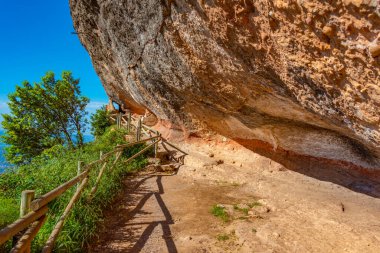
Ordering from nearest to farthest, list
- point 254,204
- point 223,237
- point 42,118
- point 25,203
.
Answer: point 25,203 → point 223,237 → point 254,204 → point 42,118

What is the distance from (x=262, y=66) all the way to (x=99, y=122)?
49.6 feet

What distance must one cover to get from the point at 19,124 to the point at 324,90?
53.1ft

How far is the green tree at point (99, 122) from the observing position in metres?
17.2

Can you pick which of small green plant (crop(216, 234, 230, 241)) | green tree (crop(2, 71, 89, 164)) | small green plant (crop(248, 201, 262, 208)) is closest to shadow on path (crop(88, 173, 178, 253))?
small green plant (crop(216, 234, 230, 241))

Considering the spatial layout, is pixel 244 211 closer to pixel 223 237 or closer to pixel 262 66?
pixel 223 237

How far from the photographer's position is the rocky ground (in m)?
4.11

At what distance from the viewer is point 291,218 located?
5.12 m

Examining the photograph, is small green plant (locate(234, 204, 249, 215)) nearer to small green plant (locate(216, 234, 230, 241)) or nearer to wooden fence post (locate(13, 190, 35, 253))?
small green plant (locate(216, 234, 230, 241))

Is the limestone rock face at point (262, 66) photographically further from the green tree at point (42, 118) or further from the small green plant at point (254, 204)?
the green tree at point (42, 118)

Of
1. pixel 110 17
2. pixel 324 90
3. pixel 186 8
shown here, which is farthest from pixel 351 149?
pixel 110 17

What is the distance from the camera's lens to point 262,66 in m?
4.69

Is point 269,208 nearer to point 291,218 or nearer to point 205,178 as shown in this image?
point 291,218

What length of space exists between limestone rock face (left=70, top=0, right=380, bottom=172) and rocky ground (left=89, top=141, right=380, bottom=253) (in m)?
0.96

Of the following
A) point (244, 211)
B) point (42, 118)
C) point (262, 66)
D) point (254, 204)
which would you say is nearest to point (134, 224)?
point (244, 211)
